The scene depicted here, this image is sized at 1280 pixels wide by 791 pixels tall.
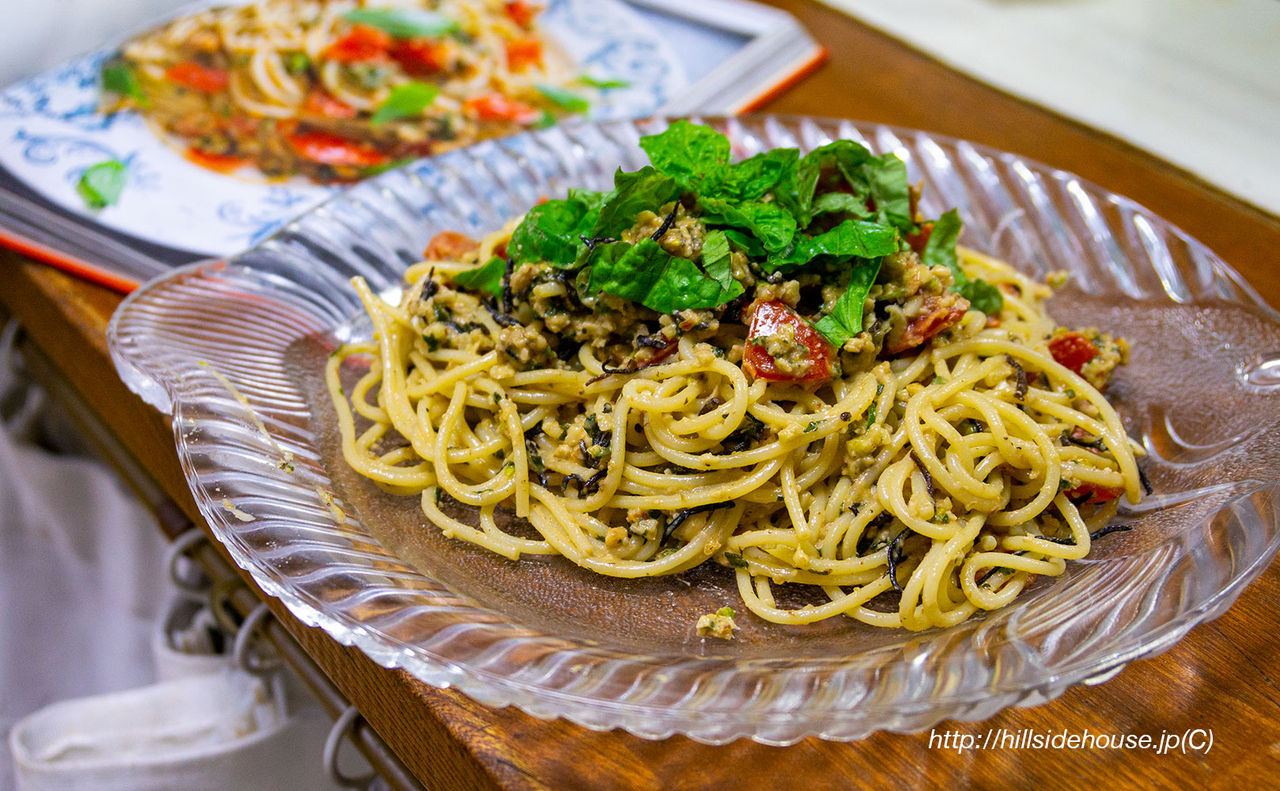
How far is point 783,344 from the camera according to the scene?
2477 mm

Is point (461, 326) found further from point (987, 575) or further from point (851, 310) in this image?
point (987, 575)

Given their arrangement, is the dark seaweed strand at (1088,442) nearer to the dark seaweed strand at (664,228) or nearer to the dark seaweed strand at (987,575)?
the dark seaweed strand at (987,575)

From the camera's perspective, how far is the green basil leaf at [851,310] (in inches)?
98.0

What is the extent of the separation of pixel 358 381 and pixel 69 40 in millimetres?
3893

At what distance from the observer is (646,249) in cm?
245

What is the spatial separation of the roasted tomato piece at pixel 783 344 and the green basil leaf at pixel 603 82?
117 inches

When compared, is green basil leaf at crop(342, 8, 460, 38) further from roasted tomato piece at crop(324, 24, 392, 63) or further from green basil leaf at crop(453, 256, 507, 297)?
green basil leaf at crop(453, 256, 507, 297)

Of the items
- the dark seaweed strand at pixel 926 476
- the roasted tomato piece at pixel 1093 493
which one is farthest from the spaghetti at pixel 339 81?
the roasted tomato piece at pixel 1093 493

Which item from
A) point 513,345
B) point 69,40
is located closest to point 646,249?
point 513,345

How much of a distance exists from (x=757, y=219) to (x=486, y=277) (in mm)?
835

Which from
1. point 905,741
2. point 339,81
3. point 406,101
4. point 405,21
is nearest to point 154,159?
point 339,81

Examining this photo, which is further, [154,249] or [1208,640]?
[154,249]

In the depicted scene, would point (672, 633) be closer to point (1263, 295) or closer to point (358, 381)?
point (358, 381)

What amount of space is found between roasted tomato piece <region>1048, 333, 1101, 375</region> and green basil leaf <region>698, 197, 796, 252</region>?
95cm
